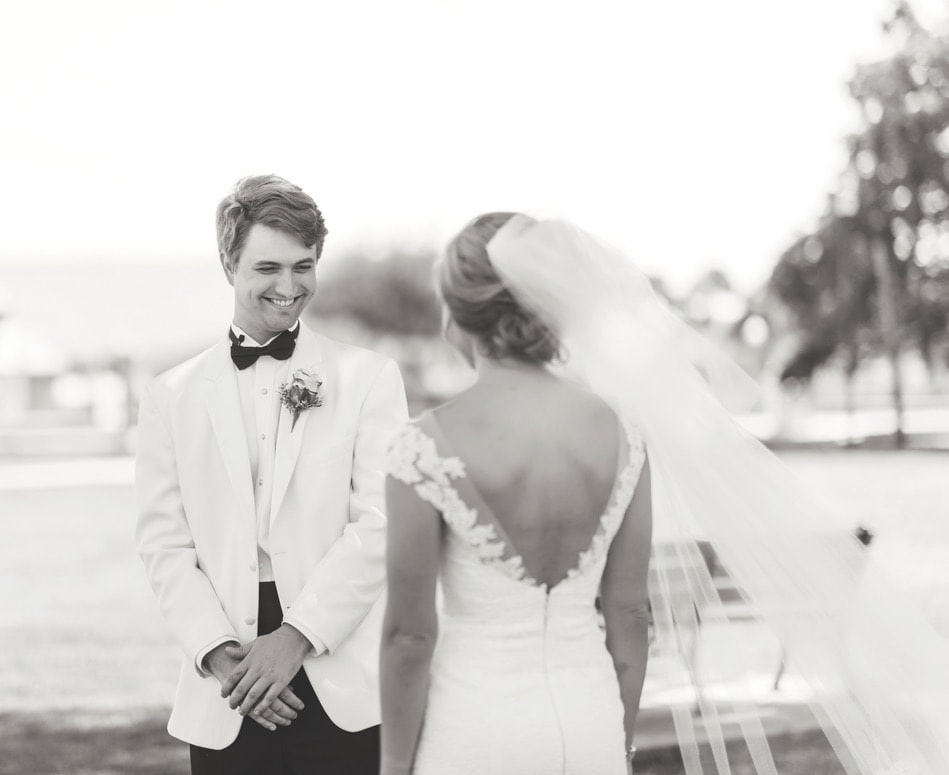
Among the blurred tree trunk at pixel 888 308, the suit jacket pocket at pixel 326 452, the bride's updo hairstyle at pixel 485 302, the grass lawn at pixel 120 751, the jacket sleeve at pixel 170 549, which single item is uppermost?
the bride's updo hairstyle at pixel 485 302

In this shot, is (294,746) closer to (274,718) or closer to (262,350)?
(274,718)

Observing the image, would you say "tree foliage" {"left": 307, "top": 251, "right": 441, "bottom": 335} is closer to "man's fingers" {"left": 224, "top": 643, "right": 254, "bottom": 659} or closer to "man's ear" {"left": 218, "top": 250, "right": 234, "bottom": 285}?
"man's ear" {"left": 218, "top": 250, "right": 234, "bottom": 285}

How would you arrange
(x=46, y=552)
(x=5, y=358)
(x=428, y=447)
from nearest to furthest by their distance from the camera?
(x=428, y=447) < (x=46, y=552) < (x=5, y=358)

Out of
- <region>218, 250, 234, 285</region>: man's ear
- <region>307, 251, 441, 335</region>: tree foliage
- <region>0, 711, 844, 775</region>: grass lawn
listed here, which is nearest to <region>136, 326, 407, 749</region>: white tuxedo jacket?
<region>218, 250, 234, 285</region>: man's ear

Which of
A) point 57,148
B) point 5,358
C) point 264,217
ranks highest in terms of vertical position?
point 264,217

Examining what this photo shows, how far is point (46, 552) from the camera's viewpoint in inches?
670

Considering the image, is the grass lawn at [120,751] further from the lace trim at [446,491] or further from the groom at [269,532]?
the lace trim at [446,491]

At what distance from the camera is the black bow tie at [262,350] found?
134 inches

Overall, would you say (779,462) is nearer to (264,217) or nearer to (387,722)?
(387,722)

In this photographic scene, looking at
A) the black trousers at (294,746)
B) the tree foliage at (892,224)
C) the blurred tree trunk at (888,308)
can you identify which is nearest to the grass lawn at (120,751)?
the black trousers at (294,746)

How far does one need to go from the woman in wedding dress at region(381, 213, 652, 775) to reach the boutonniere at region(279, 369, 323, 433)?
29.6 inches

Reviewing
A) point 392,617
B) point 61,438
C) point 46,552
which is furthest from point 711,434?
point 61,438

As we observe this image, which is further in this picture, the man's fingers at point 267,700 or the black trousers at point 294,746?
the black trousers at point 294,746

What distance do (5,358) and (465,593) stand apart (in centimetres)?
6472
